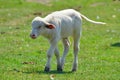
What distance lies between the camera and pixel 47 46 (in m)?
24.4

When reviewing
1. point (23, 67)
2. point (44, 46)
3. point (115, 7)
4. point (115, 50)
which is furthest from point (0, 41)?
point (115, 7)

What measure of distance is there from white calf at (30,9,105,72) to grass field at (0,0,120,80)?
721 millimetres

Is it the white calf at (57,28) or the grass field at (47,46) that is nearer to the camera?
the white calf at (57,28)

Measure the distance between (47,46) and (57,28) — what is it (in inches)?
344

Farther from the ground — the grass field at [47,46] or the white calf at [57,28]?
the white calf at [57,28]

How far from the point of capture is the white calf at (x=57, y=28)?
15.1m

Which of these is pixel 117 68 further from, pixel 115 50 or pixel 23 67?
pixel 115 50

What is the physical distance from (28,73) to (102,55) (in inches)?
280

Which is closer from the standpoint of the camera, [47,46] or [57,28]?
[57,28]

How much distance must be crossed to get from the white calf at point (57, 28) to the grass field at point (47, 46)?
0.72 meters

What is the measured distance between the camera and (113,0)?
162 feet

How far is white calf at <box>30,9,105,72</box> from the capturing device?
15128mm

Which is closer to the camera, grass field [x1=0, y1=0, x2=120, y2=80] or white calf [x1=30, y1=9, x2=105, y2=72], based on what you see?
white calf [x1=30, y1=9, x2=105, y2=72]

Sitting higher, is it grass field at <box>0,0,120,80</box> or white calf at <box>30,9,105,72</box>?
white calf at <box>30,9,105,72</box>
